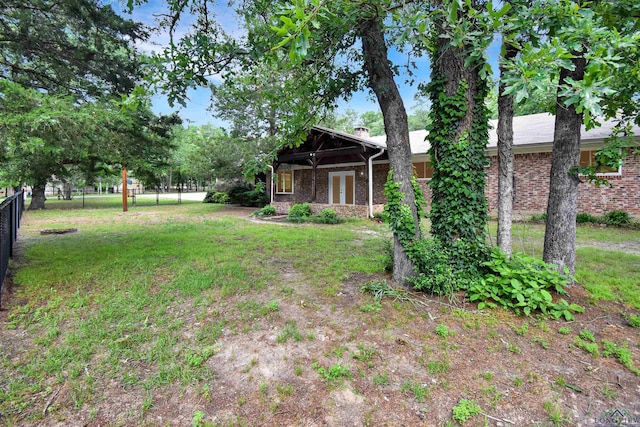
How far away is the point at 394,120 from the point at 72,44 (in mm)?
6467

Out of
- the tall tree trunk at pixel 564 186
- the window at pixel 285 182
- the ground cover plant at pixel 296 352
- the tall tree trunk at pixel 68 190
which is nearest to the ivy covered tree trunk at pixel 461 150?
the ground cover plant at pixel 296 352

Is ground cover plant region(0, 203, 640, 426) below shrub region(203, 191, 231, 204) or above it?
below

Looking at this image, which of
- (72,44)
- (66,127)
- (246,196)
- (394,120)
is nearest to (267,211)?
(246,196)

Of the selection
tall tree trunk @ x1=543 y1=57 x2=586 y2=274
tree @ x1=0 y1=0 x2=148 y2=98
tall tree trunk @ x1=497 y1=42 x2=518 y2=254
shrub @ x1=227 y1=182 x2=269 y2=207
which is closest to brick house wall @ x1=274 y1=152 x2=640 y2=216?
shrub @ x1=227 y1=182 x2=269 y2=207

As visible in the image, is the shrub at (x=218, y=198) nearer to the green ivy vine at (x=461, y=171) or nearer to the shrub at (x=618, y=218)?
the green ivy vine at (x=461, y=171)

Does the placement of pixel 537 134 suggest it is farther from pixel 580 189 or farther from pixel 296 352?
pixel 296 352

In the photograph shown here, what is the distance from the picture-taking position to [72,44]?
5973 millimetres

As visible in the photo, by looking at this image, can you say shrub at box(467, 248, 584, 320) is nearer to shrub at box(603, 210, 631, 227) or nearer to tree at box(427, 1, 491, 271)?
tree at box(427, 1, 491, 271)

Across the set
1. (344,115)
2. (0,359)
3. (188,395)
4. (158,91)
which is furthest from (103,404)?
(344,115)

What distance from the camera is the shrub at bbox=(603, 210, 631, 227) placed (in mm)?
9406

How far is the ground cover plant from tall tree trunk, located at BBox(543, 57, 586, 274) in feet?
1.86

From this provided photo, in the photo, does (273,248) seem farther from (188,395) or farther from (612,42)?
(612,42)

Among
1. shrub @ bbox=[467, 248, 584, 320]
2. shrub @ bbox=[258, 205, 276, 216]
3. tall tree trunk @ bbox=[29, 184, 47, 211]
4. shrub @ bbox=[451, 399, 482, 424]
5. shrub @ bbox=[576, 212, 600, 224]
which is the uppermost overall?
tall tree trunk @ bbox=[29, 184, 47, 211]

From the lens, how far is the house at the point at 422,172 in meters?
9.80
